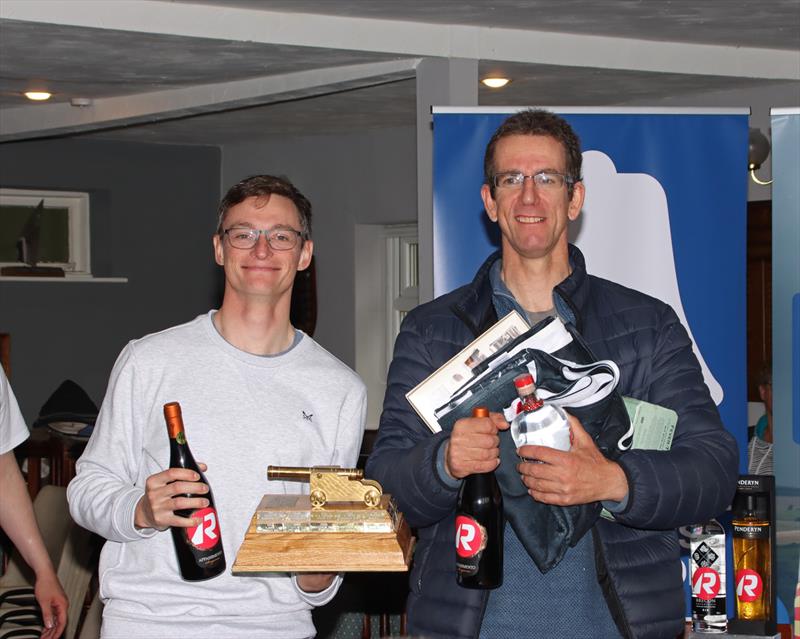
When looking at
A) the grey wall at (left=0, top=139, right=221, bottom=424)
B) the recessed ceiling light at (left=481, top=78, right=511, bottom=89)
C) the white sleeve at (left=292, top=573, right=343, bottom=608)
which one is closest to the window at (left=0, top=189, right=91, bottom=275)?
the grey wall at (left=0, top=139, right=221, bottom=424)

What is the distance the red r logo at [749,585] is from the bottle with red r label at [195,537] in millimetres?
1183

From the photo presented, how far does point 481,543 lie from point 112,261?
7032 mm

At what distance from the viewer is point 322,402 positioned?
7.52 ft

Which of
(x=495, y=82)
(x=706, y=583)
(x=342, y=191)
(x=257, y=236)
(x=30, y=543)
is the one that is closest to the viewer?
(x=257, y=236)

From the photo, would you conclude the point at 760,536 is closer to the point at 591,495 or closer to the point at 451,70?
the point at 591,495

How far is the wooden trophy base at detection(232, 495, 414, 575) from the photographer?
1903 mm

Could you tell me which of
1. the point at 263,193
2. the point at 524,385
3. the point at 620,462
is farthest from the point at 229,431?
the point at 620,462

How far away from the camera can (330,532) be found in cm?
193

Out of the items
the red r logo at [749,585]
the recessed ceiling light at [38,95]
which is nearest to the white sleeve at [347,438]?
the red r logo at [749,585]

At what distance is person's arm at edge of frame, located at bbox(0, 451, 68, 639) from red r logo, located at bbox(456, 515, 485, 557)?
1382mm

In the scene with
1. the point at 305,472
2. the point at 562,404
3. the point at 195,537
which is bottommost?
the point at 195,537

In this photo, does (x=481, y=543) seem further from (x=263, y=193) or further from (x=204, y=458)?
(x=263, y=193)

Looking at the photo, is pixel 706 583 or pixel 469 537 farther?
pixel 706 583

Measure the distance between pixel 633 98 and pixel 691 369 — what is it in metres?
Result: 4.94
